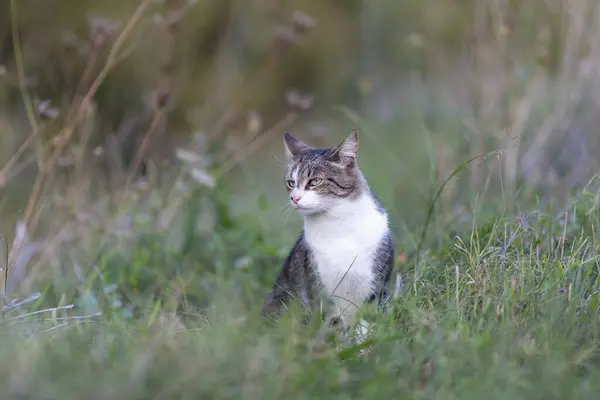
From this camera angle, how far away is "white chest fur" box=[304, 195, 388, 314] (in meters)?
3.69

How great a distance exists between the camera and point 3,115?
18.8 ft

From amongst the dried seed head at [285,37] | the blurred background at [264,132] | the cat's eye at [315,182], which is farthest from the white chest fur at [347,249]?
the dried seed head at [285,37]

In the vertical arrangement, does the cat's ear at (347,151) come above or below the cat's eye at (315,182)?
above

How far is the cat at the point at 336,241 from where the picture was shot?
370 cm

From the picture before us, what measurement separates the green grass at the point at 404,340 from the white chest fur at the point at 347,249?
0.23 meters

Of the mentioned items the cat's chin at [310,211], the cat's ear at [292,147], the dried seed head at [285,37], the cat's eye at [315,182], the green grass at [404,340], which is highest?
the dried seed head at [285,37]

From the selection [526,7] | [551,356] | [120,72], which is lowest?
[551,356]

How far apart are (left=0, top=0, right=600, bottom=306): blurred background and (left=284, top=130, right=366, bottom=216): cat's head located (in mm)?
328

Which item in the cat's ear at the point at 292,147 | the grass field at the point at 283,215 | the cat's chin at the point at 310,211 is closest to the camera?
the grass field at the point at 283,215

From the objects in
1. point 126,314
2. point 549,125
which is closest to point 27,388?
point 126,314

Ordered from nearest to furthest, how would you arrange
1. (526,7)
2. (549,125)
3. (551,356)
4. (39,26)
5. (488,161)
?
1. (551,356)
2. (488,161)
3. (549,125)
4. (526,7)
5. (39,26)

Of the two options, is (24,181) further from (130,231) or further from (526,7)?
(526,7)

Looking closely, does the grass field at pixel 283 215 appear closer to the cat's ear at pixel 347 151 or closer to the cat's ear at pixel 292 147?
the cat's ear at pixel 292 147

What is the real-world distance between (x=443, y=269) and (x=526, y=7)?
8.81 feet
